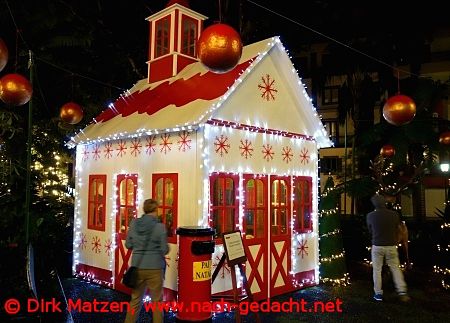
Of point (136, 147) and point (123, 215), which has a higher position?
point (136, 147)

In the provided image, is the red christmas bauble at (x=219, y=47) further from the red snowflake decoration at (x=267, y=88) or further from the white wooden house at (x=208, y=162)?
the red snowflake decoration at (x=267, y=88)

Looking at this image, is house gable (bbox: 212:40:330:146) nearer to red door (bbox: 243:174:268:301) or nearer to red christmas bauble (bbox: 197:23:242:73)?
red door (bbox: 243:174:268:301)

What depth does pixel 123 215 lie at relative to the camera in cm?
942

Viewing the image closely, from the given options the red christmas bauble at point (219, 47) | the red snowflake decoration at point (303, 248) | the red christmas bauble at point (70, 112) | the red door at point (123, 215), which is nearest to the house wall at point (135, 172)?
the red door at point (123, 215)

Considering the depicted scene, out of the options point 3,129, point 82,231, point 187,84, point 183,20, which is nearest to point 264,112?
point 187,84

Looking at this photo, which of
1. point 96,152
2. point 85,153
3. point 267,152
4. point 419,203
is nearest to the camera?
point 267,152

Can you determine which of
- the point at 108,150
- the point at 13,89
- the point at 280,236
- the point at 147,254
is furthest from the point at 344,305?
the point at 13,89

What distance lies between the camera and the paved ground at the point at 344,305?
7.40 meters

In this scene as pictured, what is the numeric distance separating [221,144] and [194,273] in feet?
8.00

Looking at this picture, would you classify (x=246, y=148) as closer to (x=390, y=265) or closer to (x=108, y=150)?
(x=108, y=150)

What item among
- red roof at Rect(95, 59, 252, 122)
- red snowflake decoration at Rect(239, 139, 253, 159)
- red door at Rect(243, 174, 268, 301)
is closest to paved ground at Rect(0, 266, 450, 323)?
red door at Rect(243, 174, 268, 301)

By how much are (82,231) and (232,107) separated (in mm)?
5080

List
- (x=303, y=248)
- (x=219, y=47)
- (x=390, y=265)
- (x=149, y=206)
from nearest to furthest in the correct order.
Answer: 1. (x=219, y=47)
2. (x=149, y=206)
3. (x=390, y=265)
4. (x=303, y=248)

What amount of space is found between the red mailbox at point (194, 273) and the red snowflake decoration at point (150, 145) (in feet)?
7.60
